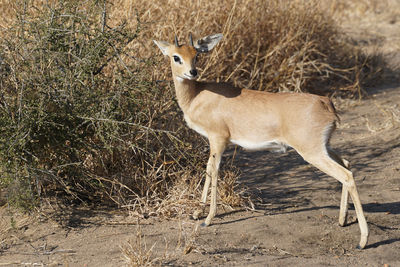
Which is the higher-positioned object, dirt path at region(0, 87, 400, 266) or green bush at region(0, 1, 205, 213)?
green bush at region(0, 1, 205, 213)

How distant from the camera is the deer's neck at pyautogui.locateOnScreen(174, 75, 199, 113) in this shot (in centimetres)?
539

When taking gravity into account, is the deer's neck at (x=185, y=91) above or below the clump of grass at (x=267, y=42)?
above

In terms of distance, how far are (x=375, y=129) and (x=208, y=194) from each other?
3.01 metres

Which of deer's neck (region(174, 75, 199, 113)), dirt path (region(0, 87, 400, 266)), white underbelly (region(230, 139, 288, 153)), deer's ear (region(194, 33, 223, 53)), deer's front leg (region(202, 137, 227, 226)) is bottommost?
dirt path (region(0, 87, 400, 266))

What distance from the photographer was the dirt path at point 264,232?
14.8ft

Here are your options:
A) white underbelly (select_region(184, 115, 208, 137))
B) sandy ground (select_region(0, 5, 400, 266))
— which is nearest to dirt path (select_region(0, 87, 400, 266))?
sandy ground (select_region(0, 5, 400, 266))

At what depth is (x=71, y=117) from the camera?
4.96 metres

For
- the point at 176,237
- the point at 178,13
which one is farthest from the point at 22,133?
the point at 178,13

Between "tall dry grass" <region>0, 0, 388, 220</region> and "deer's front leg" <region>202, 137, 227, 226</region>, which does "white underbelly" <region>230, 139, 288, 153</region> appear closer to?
"deer's front leg" <region>202, 137, 227, 226</region>

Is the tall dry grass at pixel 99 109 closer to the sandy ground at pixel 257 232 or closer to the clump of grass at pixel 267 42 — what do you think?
the clump of grass at pixel 267 42

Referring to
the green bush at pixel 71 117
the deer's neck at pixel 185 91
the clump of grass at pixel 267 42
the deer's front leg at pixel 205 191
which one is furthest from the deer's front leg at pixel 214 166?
the clump of grass at pixel 267 42

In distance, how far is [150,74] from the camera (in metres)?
6.12

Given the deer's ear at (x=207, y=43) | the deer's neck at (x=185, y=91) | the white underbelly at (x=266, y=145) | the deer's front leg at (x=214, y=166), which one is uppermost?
the deer's ear at (x=207, y=43)

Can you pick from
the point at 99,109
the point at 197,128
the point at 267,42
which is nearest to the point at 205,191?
the point at 197,128
